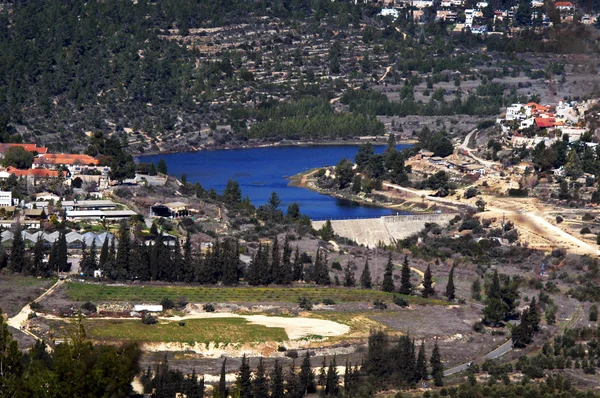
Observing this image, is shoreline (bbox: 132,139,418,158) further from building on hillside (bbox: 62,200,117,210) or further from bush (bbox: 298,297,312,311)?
bush (bbox: 298,297,312,311)

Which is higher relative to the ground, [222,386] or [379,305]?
[222,386]

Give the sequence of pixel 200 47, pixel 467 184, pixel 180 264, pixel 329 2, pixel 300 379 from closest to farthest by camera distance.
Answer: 1. pixel 300 379
2. pixel 180 264
3. pixel 467 184
4. pixel 200 47
5. pixel 329 2

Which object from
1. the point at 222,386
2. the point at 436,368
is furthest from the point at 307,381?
the point at 436,368

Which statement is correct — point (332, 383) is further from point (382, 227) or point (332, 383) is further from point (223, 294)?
point (382, 227)

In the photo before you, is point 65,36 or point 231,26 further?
point 231,26

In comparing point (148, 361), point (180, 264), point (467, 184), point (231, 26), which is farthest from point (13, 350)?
point (231, 26)

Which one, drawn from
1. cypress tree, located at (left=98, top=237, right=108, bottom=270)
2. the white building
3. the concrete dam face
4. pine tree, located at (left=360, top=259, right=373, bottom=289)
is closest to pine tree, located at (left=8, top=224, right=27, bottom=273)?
cypress tree, located at (left=98, top=237, right=108, bottom=270)

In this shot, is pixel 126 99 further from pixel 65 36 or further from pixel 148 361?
pixel 148 361
